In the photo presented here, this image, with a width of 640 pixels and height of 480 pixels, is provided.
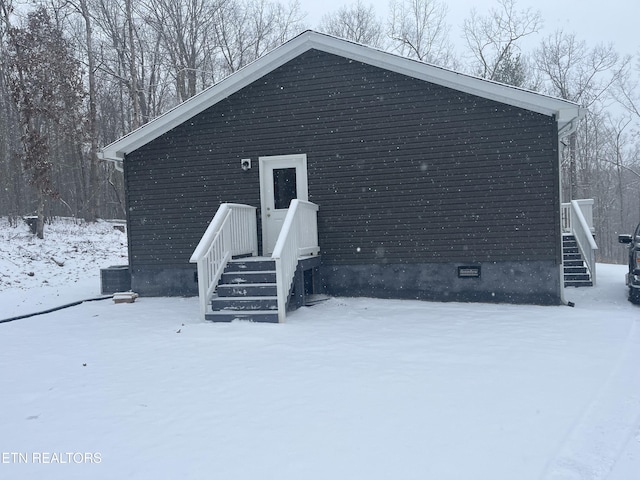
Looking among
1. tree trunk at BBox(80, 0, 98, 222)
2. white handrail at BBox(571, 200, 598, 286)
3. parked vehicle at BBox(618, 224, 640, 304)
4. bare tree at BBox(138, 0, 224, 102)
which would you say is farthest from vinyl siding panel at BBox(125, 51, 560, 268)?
bare tree at BBox(138, 0, 224, 102)

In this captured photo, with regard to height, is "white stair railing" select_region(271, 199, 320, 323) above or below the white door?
below

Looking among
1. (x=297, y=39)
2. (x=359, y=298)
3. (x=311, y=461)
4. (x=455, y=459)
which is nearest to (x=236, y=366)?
(x=311, y=461)

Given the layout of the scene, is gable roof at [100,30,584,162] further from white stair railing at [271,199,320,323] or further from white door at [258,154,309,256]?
white stair railing at [271,199,320,323]

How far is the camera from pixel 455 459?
133 inches

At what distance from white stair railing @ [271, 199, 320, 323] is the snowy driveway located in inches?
25.7

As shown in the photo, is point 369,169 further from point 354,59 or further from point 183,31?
point 183,31

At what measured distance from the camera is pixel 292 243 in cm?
842

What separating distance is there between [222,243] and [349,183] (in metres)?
2.82

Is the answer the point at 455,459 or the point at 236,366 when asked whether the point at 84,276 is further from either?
the point at 455,459

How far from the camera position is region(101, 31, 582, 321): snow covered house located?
9.01m

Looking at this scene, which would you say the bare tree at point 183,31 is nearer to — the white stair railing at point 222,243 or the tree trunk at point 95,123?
the tree trunk at point 95,123

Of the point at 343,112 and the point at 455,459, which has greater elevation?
the point at 343,112

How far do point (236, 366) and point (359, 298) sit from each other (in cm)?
462

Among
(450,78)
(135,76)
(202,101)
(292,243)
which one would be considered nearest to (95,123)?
(135,76)
